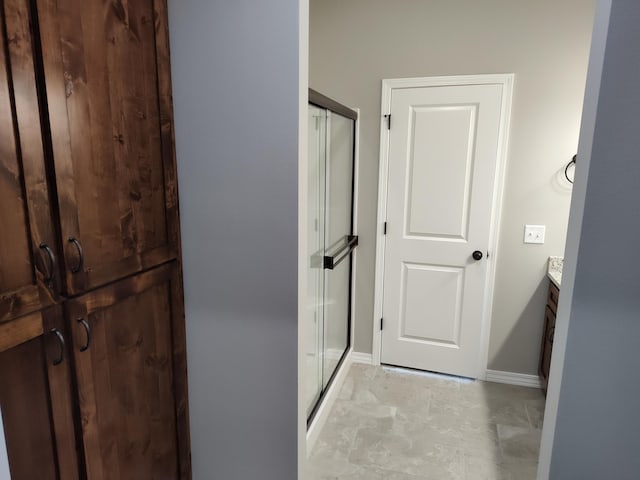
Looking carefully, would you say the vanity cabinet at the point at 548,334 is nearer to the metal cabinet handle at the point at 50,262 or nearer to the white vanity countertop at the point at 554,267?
the white vanity countertop at the point at 554,267

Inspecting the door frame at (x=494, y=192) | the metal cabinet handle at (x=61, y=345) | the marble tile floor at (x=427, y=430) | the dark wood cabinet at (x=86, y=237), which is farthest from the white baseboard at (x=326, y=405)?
the metal cabinet handle at (x=61, y=345)

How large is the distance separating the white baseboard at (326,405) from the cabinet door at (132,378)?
83 centimetres

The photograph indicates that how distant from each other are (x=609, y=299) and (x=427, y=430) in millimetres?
1634

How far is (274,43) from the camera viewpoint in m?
1.25

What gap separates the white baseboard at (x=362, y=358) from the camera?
3.19 m

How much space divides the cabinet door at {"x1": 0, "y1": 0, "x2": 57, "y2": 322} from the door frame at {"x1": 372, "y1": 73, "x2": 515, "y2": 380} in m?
2.29

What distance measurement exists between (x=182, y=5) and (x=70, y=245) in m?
0.87

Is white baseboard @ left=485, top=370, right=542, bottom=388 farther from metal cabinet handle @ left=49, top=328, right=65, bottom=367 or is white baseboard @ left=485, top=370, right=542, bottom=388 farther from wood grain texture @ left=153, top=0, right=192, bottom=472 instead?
metal cabinet handle @ left=49, top=328, right=65, bottom=367

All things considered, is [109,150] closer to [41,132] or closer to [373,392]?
[41,132]

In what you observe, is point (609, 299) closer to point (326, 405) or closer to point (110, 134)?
point (110, 134)

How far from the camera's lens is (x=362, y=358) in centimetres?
321

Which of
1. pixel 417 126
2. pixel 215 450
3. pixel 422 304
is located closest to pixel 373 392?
pixel 422 304

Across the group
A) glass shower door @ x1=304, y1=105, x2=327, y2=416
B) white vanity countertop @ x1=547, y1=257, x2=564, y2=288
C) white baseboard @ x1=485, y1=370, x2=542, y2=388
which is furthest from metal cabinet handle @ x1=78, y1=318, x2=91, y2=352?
white baseboard @ x1=485, y1=370, x2=542, y2=388

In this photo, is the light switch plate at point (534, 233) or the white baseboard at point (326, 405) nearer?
the white baseboard at point (326, 405)
